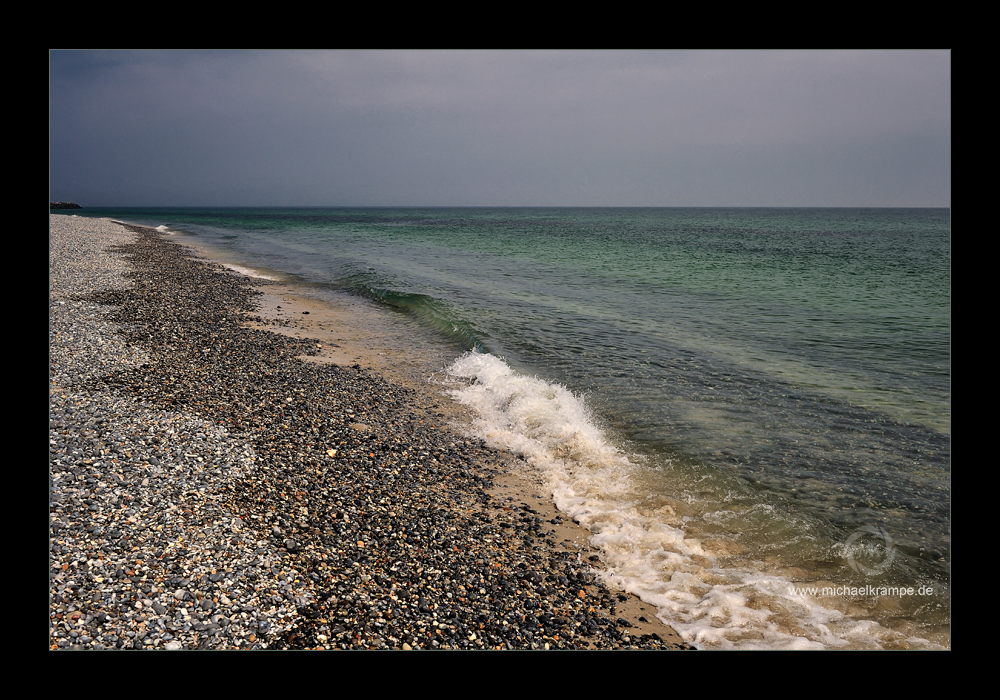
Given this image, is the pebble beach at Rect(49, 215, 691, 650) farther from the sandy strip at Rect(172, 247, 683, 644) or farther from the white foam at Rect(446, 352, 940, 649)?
the white foam at Rect(446, 352, 940, 649)

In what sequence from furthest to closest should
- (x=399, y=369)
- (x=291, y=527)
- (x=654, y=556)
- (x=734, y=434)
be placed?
(x=399, y=369), (x=734, y=434), (x=654, y=556), (x=291, y=527)

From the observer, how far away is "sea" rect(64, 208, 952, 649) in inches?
267

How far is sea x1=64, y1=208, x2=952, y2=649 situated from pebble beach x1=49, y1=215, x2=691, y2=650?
1.00 metres

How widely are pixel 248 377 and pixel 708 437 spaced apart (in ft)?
32.6

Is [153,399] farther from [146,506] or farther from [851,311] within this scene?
[851,311]

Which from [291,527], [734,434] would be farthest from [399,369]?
[734,434]

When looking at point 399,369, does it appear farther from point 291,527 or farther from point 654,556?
point 654,556

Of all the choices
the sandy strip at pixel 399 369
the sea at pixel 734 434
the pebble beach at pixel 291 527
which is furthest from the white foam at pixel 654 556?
the pebble beach at pixel 291 527

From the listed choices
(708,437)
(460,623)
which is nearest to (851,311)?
(708,437)

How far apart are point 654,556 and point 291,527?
4676 millimetres

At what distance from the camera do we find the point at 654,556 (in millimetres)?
7398

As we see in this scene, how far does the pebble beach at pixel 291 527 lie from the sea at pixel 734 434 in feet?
3.27

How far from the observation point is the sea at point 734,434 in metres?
6.79

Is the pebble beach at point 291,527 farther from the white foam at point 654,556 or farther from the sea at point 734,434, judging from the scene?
the sea at point 734,434
